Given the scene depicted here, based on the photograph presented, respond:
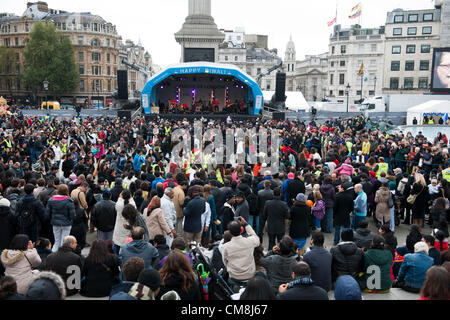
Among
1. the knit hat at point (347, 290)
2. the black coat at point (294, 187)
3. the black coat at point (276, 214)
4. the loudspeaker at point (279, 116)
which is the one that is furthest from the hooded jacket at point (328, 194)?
the loudspeaker at point (279, 116)

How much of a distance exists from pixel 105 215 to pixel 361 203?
5628 mm

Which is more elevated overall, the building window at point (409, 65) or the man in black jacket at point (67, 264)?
the building window at point (409, 65)

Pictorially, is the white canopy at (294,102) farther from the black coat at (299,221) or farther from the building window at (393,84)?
the black coat at (299,221)

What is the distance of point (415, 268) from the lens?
603cm

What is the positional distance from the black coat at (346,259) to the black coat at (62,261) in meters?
3.91

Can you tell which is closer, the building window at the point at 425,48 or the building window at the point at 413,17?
the building window at the point at 425,48

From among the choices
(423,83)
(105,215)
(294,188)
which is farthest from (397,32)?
(105,215)

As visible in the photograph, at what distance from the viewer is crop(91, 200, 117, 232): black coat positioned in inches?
295

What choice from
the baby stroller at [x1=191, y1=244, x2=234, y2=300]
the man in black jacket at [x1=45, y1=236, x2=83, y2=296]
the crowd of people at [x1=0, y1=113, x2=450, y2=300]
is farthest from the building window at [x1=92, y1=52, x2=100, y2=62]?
the baby stroller at [x1=191, y1=244, x2=234, y2=300]

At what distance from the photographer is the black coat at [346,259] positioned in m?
5.91

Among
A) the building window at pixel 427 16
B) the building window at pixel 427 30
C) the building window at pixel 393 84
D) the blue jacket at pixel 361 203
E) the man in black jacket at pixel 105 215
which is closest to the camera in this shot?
the man in black jacket at pixel 105 215

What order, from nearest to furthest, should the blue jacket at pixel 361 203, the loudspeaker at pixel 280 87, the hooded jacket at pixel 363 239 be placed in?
the hooded jacket at pixel 363 239 → the blue jacket at pixel 361 203 → the loudspeaker at pixel 280 87

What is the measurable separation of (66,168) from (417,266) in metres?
9.84
